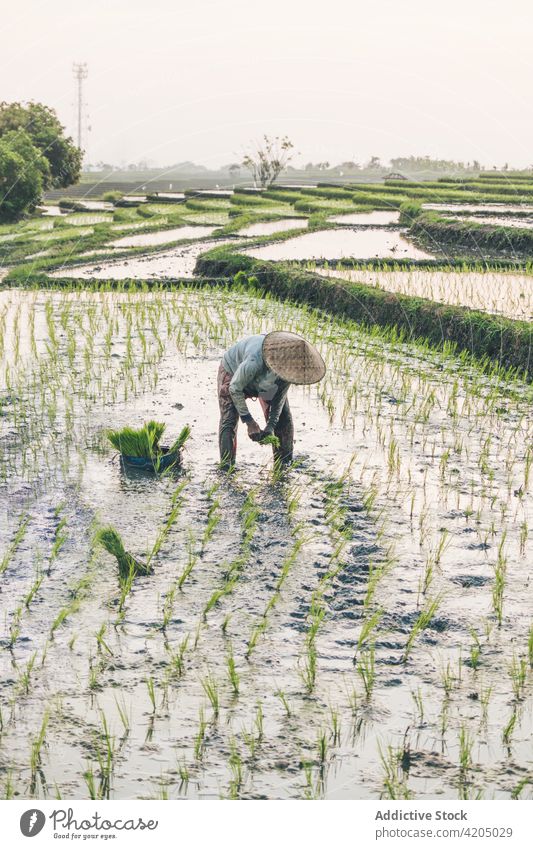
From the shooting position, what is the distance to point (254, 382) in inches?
187

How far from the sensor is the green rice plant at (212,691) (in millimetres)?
3049

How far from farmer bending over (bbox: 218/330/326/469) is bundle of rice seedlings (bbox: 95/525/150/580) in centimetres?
93

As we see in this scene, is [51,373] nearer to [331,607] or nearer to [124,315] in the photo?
[124,315]

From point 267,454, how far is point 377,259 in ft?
22.2

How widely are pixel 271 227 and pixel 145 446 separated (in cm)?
1134

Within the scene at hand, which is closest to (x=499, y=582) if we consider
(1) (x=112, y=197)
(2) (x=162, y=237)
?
(2) (x=162, y=237)

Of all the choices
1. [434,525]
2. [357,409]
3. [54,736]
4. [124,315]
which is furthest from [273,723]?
[124,315]

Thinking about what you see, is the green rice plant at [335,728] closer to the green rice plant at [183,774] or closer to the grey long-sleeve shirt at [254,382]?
the green rice plant at [183,774]

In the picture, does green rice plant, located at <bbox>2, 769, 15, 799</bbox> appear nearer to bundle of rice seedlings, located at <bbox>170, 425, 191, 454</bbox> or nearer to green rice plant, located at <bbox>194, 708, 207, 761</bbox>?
green rice plant, located at <bbox>194, 708, 207, 761</bbox>

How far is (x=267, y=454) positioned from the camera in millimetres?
5590

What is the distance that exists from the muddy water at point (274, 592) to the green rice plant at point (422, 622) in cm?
3

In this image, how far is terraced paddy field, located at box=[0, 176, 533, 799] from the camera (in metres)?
2.87

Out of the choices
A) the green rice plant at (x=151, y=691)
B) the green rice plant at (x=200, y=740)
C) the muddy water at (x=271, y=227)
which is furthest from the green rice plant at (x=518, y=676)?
the muddy water at (x=271, y=227)

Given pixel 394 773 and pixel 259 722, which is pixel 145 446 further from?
pixel 394 773
